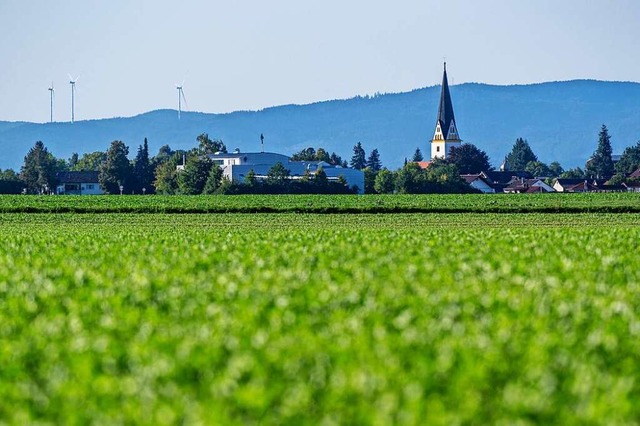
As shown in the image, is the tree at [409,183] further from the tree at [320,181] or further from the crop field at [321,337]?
the crop field at [321,337]

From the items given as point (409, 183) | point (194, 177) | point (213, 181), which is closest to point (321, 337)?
point (213, 181)

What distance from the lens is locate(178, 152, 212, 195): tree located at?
169625 millimetres

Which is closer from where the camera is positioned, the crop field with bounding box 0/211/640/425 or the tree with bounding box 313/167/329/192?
the crop field with bounding box 0/211/640/425

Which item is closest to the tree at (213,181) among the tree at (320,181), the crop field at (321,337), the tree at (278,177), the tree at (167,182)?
the tree at (278,177)

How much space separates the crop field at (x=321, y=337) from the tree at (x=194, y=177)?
13663cm

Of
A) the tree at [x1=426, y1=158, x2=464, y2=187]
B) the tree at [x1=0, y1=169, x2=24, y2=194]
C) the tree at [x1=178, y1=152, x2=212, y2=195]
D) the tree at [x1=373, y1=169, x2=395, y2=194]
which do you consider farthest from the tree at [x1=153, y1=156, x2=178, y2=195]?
the tree at [x1=426, y1=158, x2=464, y2=187]

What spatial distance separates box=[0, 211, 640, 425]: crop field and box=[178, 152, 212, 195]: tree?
136626 millimetres

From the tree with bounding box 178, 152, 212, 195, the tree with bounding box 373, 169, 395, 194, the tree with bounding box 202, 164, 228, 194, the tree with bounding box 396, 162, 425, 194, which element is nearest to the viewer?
the tree with bounding box 202, 164, 228, 194

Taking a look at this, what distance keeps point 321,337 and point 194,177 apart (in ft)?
503

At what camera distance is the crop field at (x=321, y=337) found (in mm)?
14266

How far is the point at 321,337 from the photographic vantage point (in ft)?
58.8

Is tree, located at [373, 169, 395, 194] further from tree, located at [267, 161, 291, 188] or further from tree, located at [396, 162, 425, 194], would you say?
tree, located at [267, 161, 291, 188]

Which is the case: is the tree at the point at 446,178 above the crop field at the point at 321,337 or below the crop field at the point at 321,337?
above

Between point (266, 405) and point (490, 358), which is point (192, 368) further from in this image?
point (490, 358)
